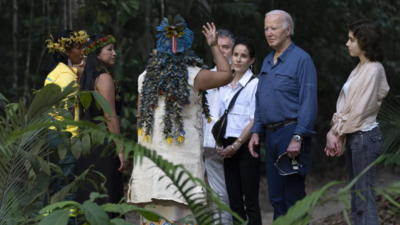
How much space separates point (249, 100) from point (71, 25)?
12.1 feet

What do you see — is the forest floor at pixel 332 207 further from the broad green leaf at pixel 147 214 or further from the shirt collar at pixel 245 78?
the shirt collar at pixel 245 78

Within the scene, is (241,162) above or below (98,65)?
below

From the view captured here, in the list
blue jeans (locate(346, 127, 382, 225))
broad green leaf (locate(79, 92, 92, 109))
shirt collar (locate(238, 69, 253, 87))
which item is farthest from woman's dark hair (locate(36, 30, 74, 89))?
blue jeans (locate(346, 127, 382, 225))

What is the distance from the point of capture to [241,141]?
192 inches

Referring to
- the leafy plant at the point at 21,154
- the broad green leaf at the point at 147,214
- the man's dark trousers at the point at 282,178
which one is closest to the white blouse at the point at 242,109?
the man's dark trousers at the point at 282,178

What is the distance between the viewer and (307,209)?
1.89 m

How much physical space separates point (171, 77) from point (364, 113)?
4.64 feet

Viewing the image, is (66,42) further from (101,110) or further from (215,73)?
(215,73)

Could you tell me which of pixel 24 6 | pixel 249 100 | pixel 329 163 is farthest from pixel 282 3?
pixel 249 100

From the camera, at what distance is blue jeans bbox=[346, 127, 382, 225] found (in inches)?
159

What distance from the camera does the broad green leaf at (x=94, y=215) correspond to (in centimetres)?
217

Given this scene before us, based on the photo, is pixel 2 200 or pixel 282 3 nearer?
pixel 2 200

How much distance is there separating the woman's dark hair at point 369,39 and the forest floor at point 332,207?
3.69ft

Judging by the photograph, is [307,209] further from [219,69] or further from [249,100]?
[249,100]
